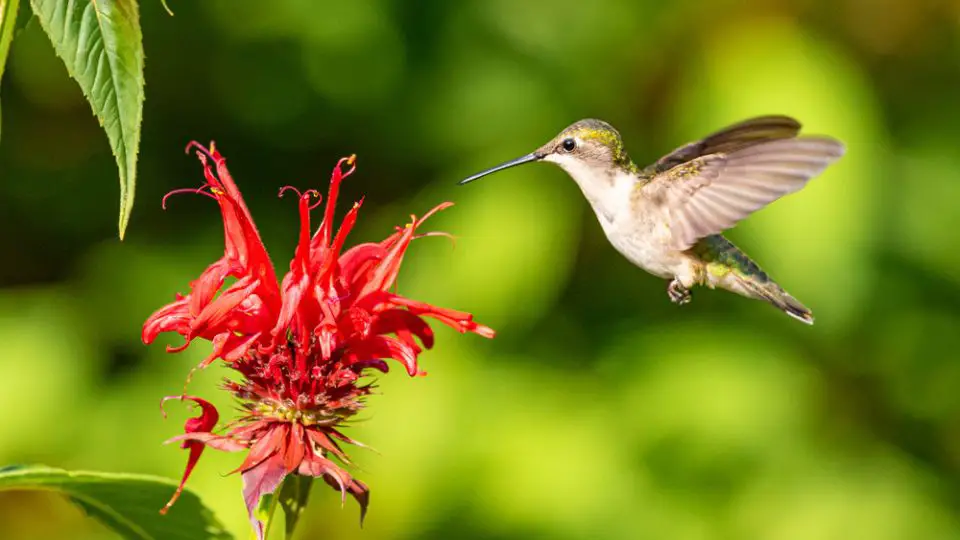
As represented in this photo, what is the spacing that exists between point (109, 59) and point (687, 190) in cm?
89

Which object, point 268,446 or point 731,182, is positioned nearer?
point 268,446

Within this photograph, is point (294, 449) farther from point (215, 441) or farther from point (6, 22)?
point (6, 22)

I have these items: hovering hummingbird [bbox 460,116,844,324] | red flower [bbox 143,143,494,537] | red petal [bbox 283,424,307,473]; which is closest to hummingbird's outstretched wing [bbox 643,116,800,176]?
hovering hummingbird [bbox 460,116,844,324]

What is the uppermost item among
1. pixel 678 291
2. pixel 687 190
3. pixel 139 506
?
pixel 687 190

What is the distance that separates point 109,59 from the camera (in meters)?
0.90

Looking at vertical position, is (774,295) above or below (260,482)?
above

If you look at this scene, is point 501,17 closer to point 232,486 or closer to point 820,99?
point 820,99

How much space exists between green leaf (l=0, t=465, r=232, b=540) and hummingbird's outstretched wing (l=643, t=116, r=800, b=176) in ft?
2.63

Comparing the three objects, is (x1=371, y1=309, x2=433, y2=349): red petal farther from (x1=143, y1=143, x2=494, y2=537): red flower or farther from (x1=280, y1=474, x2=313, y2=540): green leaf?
(x1=280, y1=474, x2=313, y2=540): green leaf

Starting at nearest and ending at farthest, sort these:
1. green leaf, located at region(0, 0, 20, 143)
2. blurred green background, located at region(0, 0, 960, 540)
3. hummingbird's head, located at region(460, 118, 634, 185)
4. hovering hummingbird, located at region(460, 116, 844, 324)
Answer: green leaf, located at region(0, 0, 20, 143)
hovering hummingbird, located at region(460, 116, 844, 324)
hummingbird's head, located at region(460, 118, 634, 185)
blurred green background, located at region(0, 0, 960, 540)

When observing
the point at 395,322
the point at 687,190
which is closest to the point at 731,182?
the point at 687,190

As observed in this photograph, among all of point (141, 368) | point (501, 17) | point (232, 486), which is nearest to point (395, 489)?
point (232, 486)

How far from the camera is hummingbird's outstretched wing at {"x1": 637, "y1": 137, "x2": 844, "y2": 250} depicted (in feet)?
4.61

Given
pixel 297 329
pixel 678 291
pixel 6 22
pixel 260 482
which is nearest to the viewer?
pixel 6 22
